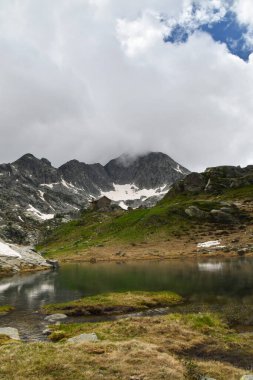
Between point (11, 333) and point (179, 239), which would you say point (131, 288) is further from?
point (179, 239)

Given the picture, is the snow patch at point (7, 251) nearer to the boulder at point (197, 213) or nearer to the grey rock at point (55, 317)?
the grey rock at point (55, 317)

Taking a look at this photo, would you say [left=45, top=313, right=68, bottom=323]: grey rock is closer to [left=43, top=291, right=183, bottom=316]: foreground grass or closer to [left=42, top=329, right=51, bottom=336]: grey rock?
[left=43, top=291, right=183, bottom=316]: foreground grass

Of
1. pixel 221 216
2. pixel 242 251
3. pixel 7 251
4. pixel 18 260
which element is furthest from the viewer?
pixel 221 216

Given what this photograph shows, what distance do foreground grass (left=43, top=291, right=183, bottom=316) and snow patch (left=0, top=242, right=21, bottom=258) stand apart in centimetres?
8179

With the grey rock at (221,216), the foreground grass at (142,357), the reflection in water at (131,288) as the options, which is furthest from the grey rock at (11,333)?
the grey rock at (221,216)

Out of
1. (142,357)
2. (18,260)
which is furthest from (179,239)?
(142,357)

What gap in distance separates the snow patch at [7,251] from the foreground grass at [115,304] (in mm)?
81791

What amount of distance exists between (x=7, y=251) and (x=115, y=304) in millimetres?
91777

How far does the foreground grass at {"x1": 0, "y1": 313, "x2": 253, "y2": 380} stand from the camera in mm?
22109

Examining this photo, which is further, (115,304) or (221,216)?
(221,216)

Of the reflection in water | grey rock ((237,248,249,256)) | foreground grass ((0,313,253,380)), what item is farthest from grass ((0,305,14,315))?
grey rock ((237,248,249,256))

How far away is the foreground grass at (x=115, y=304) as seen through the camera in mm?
51531

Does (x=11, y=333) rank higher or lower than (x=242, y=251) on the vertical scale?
lower

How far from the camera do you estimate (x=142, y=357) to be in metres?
24.9
